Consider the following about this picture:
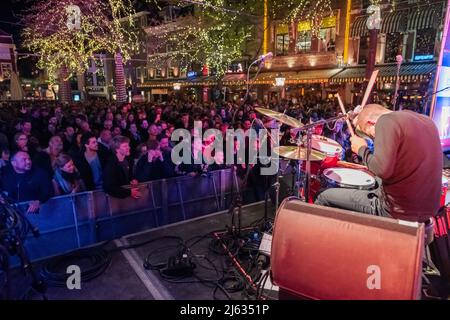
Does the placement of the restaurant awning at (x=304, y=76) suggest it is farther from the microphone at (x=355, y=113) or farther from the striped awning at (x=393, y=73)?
the microphone at (x=355, y=113)

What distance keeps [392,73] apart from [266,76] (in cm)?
890

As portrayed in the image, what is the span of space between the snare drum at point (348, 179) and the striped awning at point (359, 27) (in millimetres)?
17510

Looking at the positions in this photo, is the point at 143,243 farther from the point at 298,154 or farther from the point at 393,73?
the point at 393,73

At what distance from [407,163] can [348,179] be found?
1.30 m

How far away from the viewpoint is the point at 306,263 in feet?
8.21

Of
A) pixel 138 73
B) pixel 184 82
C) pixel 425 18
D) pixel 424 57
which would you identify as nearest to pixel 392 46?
pixel 424 57

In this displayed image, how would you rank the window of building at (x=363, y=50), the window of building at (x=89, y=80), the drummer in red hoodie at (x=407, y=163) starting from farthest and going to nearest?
the window of building at (x=89, y=80) → the window of building at (x=363, y=50) → the drummer in red hoodie at (x=407, y=163)

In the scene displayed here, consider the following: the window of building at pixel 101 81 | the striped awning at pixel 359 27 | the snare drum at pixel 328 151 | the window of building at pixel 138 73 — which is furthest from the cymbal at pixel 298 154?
the window of building at pixel 101 81

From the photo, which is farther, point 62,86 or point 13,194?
point 62,86

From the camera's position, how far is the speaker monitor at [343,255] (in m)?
2.21

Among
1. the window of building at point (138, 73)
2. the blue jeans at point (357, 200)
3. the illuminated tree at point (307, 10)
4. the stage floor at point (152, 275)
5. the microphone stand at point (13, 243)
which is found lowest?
the stage floor at point (152, 275)

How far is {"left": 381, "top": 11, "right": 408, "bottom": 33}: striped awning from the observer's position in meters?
17.2
